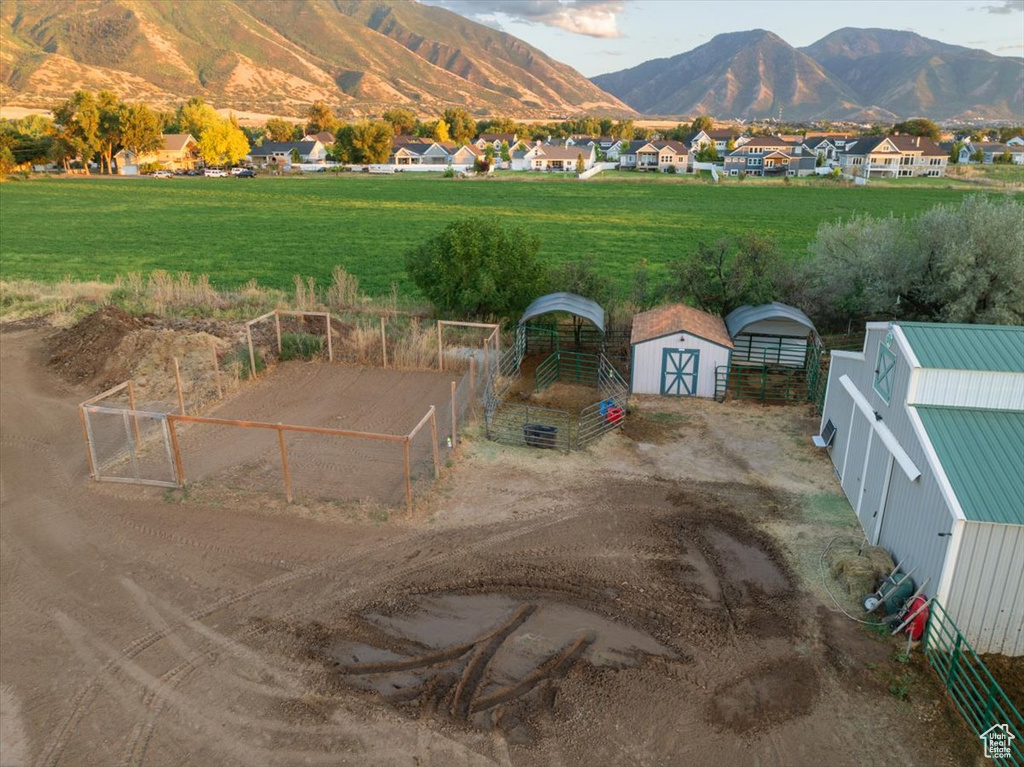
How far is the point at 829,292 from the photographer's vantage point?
26.1m

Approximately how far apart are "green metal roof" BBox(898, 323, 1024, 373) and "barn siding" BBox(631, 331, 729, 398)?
775 centimetres

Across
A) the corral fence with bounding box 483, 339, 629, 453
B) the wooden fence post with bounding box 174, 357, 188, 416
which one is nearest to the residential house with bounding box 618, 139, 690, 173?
the corral fence with bounding box 483, 339, 629, 453

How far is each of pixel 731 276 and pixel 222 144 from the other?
107 meters

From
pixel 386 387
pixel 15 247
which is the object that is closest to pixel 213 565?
pixel 386 387

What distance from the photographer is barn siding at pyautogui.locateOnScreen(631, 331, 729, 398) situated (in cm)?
2105

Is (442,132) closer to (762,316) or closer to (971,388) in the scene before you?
(762,316)

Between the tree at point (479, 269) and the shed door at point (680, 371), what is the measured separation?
6.62 meters

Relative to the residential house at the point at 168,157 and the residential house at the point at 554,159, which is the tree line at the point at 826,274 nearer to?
the residential house at the point at 554,159

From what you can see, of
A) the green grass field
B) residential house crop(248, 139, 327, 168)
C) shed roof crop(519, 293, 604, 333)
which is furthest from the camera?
residential house crop(248, 139, 327, 168)

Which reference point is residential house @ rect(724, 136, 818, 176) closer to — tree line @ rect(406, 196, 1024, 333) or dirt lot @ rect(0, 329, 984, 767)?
tree line @ rect(406, 196, 1024, 333)

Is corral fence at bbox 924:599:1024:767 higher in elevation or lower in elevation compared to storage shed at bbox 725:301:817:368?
lower

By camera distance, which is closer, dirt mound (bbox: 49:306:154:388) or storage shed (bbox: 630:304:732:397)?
storage shed (bbox: 630:304:732:397)

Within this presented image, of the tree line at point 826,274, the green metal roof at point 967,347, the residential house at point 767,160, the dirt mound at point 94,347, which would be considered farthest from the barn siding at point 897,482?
the residential house at point 767,160

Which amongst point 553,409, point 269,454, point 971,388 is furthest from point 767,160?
point 269,454
